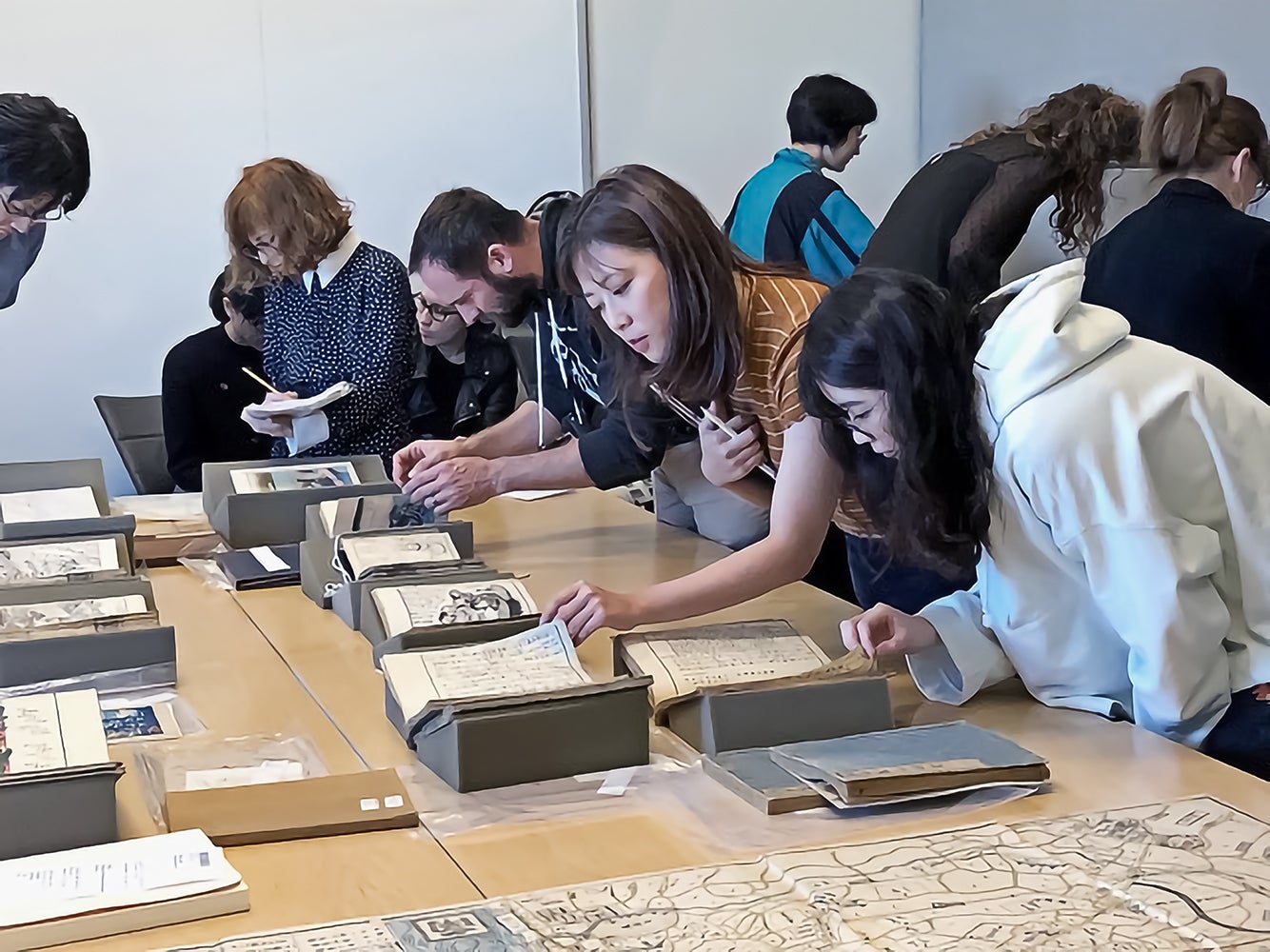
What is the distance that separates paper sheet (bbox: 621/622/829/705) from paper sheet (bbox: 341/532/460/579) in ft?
1.71

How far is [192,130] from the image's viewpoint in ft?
14.3

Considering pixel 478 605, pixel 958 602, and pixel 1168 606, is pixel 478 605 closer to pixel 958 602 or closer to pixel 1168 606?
pixel 958 602

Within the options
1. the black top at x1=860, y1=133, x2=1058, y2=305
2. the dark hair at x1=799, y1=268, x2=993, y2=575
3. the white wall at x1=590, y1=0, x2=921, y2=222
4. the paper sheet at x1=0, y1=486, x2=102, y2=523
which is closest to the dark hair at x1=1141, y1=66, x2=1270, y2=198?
the black top at x1=860, y1=133, x2=1058, y2=305

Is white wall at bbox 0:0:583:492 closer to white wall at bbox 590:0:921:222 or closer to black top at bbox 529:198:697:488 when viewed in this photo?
white wall at bbox 590:0:921:222

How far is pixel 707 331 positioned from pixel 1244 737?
2.64 feet

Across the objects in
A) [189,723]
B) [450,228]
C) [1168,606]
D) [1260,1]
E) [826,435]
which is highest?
[1260,1]

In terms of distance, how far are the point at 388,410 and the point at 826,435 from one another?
1.70 metres

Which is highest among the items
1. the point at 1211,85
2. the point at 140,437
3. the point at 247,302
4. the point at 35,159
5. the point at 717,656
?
the point at 1211,85

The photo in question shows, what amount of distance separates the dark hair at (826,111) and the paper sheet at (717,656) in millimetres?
2723

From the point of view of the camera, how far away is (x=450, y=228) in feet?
8.23

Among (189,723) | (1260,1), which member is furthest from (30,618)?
(1260,1)

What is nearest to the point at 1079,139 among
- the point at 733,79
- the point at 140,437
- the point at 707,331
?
the point at 707,331

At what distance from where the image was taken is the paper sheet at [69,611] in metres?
1.97

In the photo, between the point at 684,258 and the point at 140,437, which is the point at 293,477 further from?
the point at 140,437
